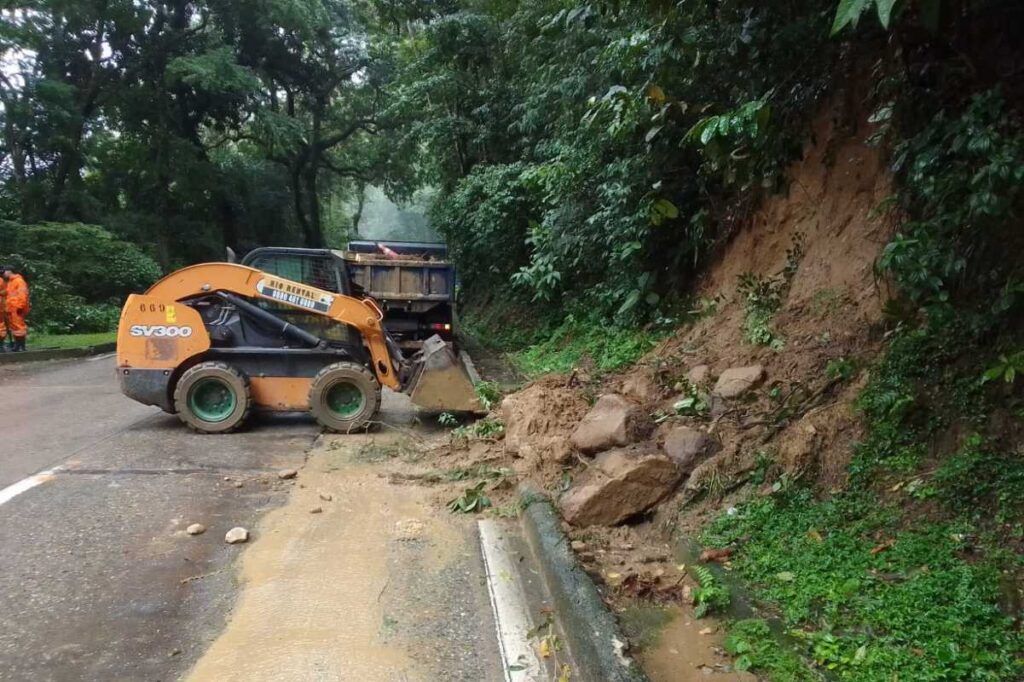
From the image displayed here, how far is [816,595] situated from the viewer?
138 inches

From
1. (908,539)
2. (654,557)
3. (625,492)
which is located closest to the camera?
(908,539)

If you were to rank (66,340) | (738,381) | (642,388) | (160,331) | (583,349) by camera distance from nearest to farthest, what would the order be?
(738,381) < (642,388) < (160,331) < (583,349) < (66,340)

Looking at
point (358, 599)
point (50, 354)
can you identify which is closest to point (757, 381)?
point (358, 599)

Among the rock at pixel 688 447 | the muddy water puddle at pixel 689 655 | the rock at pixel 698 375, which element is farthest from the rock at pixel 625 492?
the rock at pixel 698 375

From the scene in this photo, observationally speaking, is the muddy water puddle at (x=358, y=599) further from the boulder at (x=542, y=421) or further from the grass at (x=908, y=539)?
the grass at (x=908, y=539)

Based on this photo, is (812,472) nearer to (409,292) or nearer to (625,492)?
(625,492)

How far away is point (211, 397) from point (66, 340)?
12186 millimetres

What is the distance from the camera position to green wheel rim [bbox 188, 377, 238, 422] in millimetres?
8039

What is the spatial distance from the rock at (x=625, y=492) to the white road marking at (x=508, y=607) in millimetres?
532

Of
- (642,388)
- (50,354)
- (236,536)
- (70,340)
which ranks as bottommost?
(236,536)

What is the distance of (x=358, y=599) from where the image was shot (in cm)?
411

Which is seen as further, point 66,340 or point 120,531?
point 66,340

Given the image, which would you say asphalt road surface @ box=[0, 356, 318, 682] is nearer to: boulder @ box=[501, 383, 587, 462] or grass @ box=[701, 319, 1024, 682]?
boulder @ box=[501, 383, 587, 462]

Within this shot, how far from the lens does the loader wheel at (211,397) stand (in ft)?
26.2
